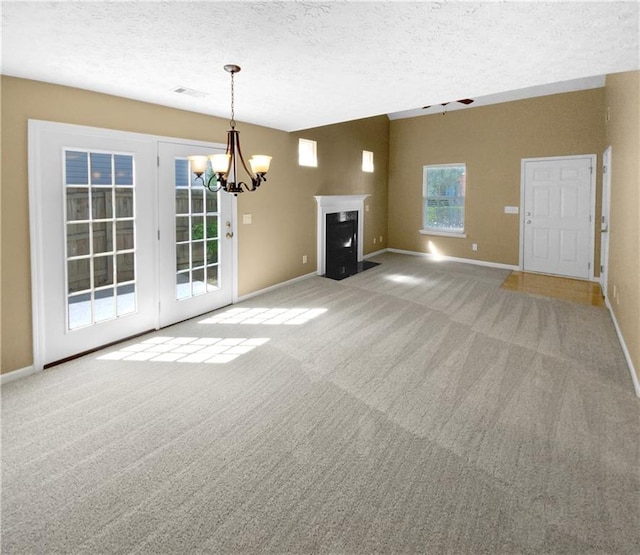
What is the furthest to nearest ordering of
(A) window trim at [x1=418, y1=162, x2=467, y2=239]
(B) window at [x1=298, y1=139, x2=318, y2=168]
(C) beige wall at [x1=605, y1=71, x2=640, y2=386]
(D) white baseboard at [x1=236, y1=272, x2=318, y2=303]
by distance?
1. (A) window trim at [x1=418, y1=162, x2=467, y2=239]
2. (B) window at [x1=298, y1=139, x2=318, y2=168]
3. (D) white baseboard at [x1=236, y1=272, x2=318, y2=303]
4. (C) beige wall at [x1=605, y1=71, x2=640, y2=386]

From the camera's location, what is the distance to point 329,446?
2.25 metres

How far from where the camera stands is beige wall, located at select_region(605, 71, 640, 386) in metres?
3.15

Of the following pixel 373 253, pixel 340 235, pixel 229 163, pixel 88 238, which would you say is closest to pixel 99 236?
pixel 88 238

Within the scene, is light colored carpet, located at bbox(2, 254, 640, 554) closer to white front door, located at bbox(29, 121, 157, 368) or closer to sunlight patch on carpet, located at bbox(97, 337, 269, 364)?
sunlight patch on carpet, located at bbox(97, 337, 269, 364)

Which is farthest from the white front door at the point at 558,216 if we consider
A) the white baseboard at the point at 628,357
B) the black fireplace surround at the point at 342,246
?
the black fireplace surround at the point at 342,246

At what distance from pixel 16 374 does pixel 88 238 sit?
4.05 ft

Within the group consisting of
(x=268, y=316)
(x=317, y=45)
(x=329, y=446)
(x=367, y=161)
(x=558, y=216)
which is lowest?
(x=329, y=446)

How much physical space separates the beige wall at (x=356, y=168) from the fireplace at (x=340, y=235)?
22cm

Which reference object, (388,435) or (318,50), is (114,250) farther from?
(388,435)

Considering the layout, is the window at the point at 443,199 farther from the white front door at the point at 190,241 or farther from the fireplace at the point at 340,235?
the white front door at the point at 190,241

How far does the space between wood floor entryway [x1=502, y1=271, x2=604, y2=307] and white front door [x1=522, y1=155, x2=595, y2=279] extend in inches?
11.8

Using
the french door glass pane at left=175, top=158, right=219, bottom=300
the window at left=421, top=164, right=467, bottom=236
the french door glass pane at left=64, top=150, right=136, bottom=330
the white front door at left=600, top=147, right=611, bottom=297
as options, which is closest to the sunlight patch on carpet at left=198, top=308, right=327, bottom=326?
the french door glass pane at left=175, top=158, right=219, bottom=300

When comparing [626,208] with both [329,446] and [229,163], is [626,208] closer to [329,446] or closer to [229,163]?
[329,446]

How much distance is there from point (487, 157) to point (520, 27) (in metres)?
5.73
